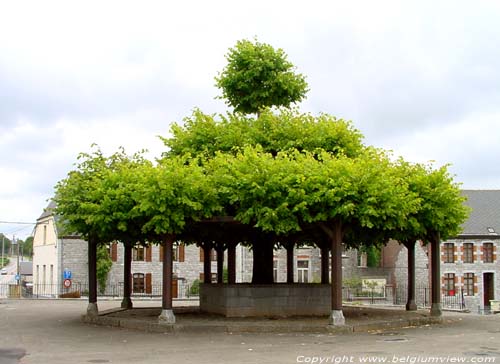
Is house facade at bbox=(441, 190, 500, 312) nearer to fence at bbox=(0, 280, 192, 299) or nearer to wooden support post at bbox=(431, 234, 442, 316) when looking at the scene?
fence at bbox=(0, 280, 192, 299)

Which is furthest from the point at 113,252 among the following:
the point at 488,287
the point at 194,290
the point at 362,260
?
the point at 488,287

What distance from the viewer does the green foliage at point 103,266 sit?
171 ft

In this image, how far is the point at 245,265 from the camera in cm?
5356

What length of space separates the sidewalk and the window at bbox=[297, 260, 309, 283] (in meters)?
28.7

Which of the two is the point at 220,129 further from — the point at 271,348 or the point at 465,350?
the point at 465,350

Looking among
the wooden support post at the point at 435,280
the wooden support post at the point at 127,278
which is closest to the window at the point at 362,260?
the wooden support post at the point at 127,278

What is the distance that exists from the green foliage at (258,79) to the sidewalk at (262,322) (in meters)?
7.83

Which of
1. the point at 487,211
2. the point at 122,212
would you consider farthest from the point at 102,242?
the point at 487,211

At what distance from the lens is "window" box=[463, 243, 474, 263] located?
53.8m

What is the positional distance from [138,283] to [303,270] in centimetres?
1236

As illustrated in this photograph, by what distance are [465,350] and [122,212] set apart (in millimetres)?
10246

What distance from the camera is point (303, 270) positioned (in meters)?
55.6

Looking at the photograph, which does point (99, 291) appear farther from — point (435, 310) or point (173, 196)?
point (173, 196)

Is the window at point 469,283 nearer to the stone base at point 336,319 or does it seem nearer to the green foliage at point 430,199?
the green foliage at point 430,199
